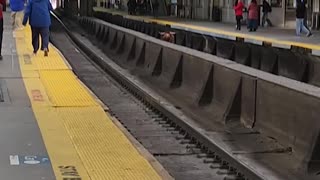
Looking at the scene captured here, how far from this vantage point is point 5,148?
728cm

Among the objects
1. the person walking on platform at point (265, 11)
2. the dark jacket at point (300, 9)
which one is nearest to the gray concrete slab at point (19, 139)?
the dark jacket at point (300, 9)

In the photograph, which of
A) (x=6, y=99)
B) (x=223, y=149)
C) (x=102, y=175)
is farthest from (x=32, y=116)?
(x=102, y=175)

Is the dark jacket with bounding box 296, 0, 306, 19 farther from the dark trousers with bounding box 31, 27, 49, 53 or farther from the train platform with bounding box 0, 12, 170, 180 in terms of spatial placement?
the train platform with bounding box 0, 12, 170, 180

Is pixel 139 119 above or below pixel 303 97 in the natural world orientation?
below

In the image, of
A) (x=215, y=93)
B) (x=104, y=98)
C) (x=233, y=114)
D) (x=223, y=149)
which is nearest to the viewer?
(x=223, y=149)

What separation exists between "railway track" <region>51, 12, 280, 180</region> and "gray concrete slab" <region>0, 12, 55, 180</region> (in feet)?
5.26

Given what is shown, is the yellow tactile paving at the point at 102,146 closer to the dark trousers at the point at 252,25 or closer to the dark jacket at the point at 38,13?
the dark jacket at the point at 38,13

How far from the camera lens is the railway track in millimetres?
8047

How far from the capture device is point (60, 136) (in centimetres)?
788

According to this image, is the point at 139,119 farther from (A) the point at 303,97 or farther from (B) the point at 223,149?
(A) the point at 303,97

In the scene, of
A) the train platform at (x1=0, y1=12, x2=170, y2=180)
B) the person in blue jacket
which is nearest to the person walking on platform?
the person in blue jacket

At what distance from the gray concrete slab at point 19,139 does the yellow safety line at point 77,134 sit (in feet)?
0.31

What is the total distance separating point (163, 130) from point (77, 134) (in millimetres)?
2780

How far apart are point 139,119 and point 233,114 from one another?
2.17 metres
